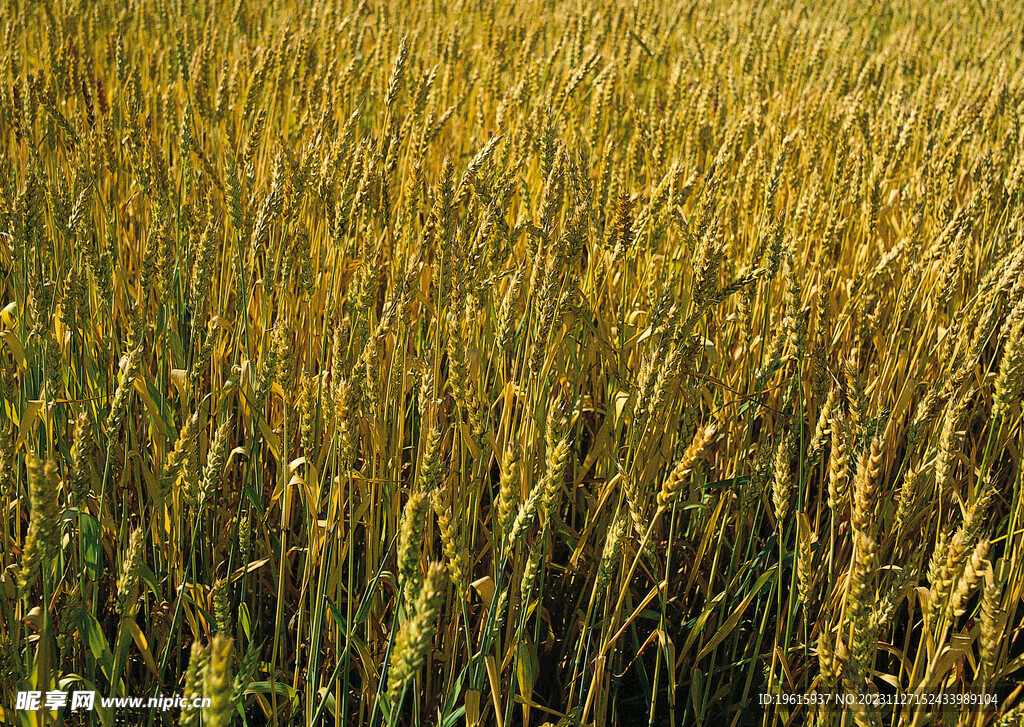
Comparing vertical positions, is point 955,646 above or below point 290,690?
above

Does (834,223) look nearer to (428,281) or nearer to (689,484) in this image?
(689,484)

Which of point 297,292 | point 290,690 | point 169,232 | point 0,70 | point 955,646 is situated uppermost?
point 0,70

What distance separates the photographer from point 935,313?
1303 millimetres

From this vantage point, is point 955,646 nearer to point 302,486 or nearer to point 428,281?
point 302,486

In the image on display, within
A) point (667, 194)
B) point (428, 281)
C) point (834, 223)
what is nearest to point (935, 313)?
point (834, 223)

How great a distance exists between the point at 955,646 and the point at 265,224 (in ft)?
3.15

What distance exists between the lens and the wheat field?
79 centimetres

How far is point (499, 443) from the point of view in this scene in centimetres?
110

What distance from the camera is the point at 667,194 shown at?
1293 millimetres

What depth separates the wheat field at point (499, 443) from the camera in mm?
792

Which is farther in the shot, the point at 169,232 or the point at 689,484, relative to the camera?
the point at 689,484

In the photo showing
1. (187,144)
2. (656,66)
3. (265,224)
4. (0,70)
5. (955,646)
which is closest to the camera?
(955,646)

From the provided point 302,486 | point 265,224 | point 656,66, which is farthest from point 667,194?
point 656,66

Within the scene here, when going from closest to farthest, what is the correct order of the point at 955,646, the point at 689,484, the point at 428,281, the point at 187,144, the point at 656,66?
the point at 955,646
the point at 689,484
the point at 187,144
the point at 428,281
the point at 656,66
